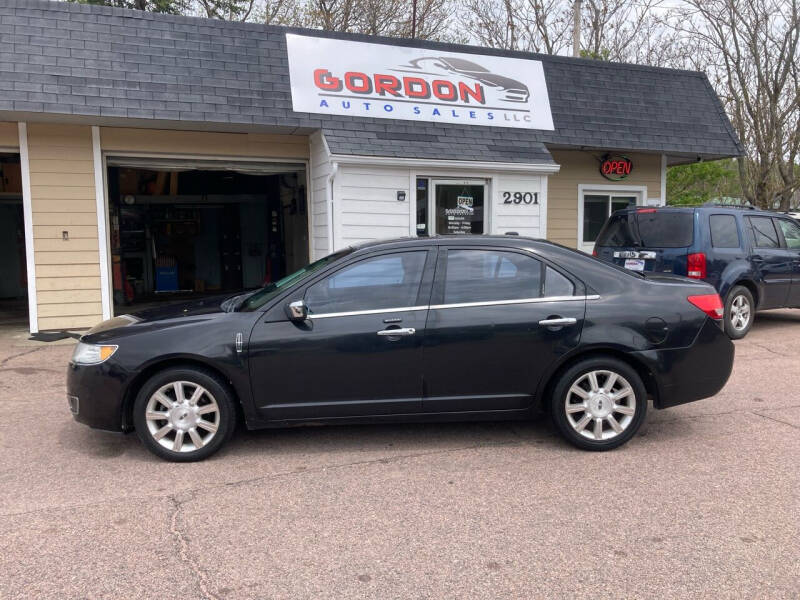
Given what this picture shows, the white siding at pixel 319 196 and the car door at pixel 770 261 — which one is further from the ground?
the white siding at pixel 319 196

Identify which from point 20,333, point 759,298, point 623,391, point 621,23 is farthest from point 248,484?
point 621,23

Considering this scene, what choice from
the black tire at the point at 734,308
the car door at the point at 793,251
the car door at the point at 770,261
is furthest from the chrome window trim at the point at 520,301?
the car door at the point at 793,251

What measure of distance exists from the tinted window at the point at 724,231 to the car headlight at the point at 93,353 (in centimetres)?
768

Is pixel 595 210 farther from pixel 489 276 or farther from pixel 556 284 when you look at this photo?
pixel 489 276

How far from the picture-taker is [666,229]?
8812 millimetres

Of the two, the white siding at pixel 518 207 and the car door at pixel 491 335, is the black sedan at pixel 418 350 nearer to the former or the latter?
the car door at pixel 491 335

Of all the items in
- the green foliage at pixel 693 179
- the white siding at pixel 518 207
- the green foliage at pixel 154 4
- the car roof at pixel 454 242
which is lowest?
the car roof at pixel 454 242

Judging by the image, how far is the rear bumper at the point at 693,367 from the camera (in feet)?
15.4

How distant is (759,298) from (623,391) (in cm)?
579

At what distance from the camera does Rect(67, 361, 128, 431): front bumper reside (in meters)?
4.35

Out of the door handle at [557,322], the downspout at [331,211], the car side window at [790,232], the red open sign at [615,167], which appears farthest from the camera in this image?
the red open sign at [615,167]

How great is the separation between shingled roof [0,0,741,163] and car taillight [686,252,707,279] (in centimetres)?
305

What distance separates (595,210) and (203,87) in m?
7.65

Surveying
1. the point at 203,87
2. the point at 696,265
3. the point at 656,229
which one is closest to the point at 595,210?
the point at 656,229
